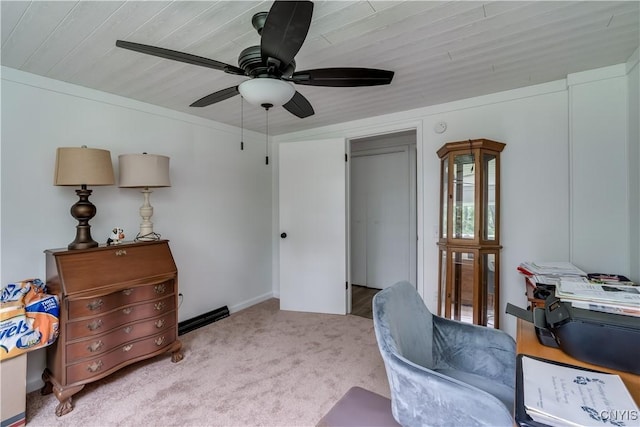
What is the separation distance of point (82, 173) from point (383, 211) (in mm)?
3521

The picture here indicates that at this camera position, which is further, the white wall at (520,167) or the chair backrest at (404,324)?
the white wall at (520,167)

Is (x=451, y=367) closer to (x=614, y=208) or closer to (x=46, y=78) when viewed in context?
(x=614, y=208)

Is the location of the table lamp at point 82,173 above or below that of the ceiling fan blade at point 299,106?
below

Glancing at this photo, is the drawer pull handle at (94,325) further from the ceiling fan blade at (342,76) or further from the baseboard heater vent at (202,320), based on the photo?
the ceiling fan blade at (342,76)

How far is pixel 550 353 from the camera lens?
0.96m

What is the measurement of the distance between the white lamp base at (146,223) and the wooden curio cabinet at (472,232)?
2.49 meters

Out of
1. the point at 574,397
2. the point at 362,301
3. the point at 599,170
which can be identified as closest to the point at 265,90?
the point at 574,397

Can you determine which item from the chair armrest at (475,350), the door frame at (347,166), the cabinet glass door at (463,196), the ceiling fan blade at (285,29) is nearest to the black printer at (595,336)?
the chair armrest at (475,350)

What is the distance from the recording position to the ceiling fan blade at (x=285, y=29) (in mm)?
971

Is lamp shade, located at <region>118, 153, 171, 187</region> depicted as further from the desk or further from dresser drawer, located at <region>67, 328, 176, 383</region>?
the desk

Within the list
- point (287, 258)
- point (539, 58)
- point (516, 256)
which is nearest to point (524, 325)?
point (516, 256)

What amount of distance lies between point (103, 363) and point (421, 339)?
6.58 feet

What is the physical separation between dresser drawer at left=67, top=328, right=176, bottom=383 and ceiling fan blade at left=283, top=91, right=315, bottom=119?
6.33 feet

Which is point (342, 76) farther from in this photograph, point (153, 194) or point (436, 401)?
point (153, 194)
